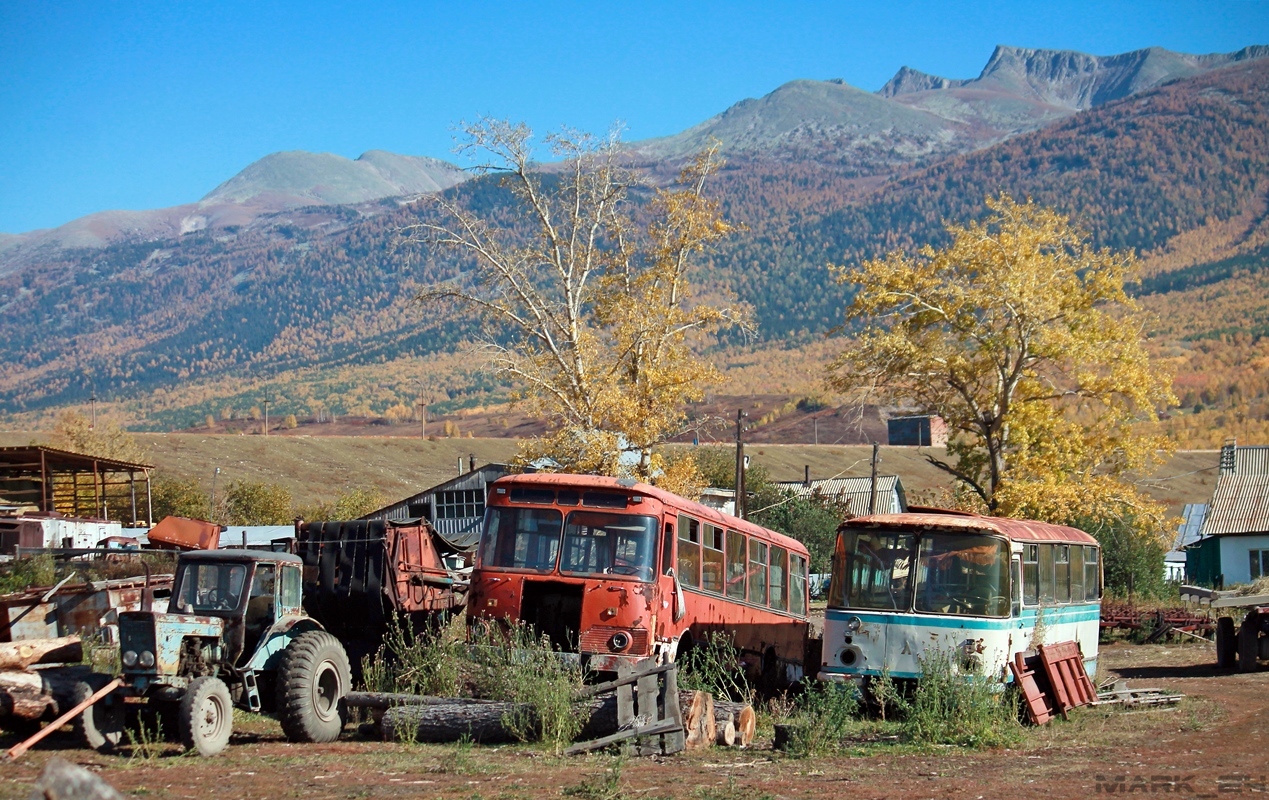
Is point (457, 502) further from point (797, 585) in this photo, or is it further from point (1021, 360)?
point (797, 585)

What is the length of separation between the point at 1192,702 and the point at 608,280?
20.8 m

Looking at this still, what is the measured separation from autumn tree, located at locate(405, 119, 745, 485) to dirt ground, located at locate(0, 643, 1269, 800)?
59.5 ft

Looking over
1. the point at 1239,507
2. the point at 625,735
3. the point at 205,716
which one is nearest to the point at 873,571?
the point at 625,735

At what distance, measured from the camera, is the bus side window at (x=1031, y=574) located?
17234 mm

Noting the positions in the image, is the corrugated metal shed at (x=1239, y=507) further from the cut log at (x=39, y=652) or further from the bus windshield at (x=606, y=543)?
the cut log at (x=39, y=652)

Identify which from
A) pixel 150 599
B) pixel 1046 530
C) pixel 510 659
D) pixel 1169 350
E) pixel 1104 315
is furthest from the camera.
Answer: pixel 1169 350

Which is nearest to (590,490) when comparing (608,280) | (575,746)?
(575,746)

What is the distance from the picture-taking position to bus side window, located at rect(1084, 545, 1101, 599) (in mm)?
20598

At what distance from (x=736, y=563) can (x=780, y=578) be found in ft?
10.6

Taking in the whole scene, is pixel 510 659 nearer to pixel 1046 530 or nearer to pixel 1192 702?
pixel 1046 530

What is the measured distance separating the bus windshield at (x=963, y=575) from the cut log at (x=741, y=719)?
3361 mm

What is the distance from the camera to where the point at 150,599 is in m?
17.5

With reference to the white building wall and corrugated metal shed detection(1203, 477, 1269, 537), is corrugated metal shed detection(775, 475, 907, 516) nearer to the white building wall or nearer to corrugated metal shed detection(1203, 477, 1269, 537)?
corrugated metal shed detection(1203, 477, 1269, 537)

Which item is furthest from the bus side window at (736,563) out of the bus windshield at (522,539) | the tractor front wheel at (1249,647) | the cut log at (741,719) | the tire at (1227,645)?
the tire at (1227,645)
